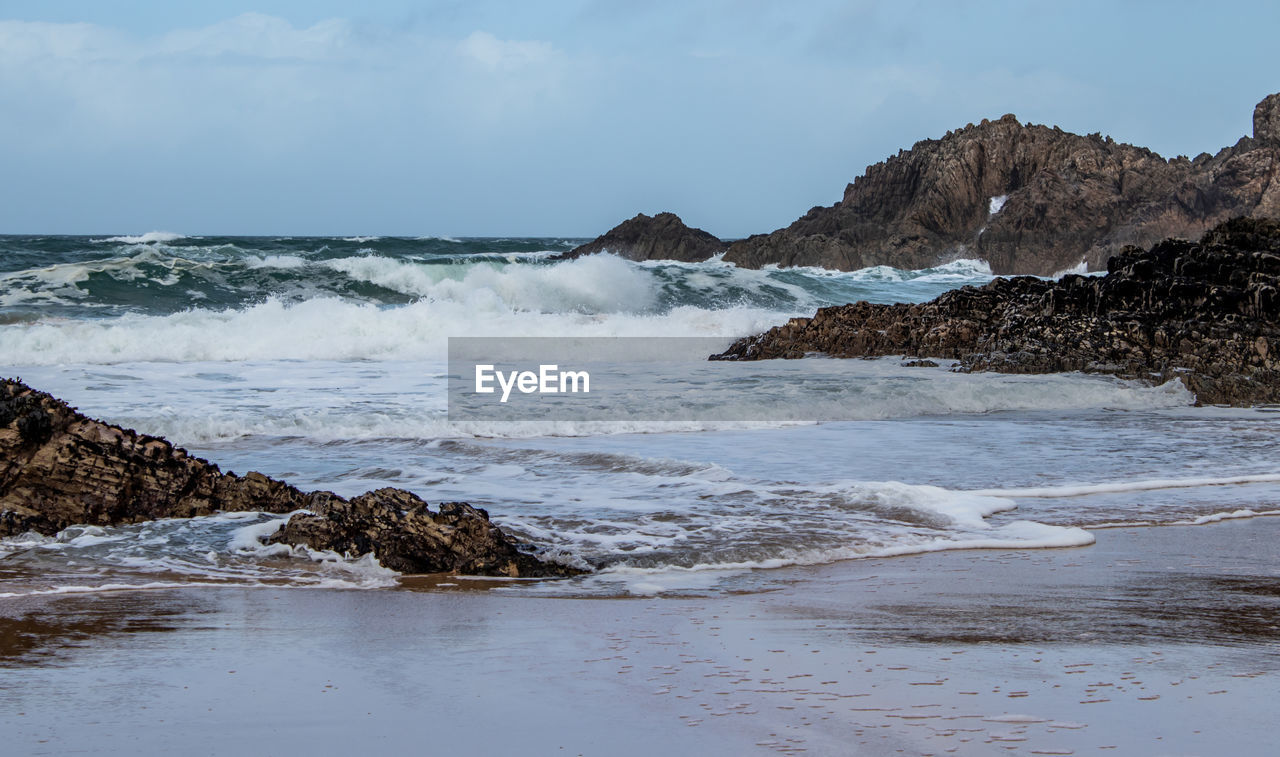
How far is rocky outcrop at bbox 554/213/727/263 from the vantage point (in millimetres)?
44656

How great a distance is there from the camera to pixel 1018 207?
145ft

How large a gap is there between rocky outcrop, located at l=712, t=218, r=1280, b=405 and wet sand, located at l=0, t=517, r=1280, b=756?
25.9ft

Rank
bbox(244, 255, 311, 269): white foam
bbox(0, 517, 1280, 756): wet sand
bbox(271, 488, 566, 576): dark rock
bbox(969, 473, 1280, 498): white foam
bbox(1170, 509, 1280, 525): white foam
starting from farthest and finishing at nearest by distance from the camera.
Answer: bbox(244, 255, 311, 269): white foam, bbox(969, 473, 1280, 498): white foam, bbox(1170, 509, 1280, 525): white foam, bbox(271, 488, 566, 576): dark rock, bbox(0, 517, 1280, 756): wet sand

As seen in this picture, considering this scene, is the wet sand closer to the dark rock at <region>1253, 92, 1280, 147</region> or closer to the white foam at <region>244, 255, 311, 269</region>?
the white foam at <region>244, 255, 311, 269</region>

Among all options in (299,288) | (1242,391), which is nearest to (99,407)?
(1242,391)

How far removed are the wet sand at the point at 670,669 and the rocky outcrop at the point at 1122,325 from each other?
7886 mm

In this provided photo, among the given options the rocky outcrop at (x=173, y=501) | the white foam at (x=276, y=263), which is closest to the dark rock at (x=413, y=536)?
the rocky outcrop at (x=173, y=501)

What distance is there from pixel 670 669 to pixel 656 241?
42.8m

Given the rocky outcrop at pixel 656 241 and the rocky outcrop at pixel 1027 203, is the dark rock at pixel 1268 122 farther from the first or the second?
the rocky outcrop at pixel 656 241

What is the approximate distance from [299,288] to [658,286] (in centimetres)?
886

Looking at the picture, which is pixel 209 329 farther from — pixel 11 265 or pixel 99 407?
pixel 11 265

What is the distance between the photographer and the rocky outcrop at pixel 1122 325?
442 inches

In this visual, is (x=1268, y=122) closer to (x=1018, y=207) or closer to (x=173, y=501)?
(x=1018, y=207)

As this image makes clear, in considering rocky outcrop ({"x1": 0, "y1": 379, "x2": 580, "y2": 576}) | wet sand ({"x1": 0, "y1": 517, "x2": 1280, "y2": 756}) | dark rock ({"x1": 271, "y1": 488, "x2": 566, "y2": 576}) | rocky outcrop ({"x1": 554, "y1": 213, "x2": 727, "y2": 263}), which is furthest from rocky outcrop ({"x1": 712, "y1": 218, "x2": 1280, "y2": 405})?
rocky outcrop ({"x1": 554, "y1": 213, "x2": 727, "y2": 263})
